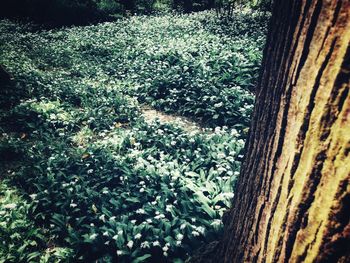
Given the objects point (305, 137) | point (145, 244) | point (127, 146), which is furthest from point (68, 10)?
point (305, 137)

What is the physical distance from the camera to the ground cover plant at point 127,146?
3885 mm

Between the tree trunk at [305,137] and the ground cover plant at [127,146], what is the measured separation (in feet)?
8.61

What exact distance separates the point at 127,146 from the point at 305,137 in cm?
531

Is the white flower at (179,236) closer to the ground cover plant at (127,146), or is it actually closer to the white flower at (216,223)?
the ground cover plant at (127,146)

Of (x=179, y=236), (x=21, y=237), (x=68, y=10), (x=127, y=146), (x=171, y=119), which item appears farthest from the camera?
(x=68, y=10)

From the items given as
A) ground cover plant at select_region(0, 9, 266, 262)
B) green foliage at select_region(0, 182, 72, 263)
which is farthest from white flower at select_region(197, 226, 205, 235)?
green foliage at select_region(0, 182, 72, 263)

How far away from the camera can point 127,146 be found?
6.02 metres

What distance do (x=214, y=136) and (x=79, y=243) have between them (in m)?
3.39

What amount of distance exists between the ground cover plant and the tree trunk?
262 centimetres

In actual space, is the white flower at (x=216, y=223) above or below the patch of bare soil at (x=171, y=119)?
above

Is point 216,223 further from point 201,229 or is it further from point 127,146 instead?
point 127,146

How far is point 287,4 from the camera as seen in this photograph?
1.11 m

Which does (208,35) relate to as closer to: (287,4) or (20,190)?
(20,190)

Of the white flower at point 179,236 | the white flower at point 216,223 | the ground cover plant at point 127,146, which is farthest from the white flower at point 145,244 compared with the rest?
the white flower at point 216,223
